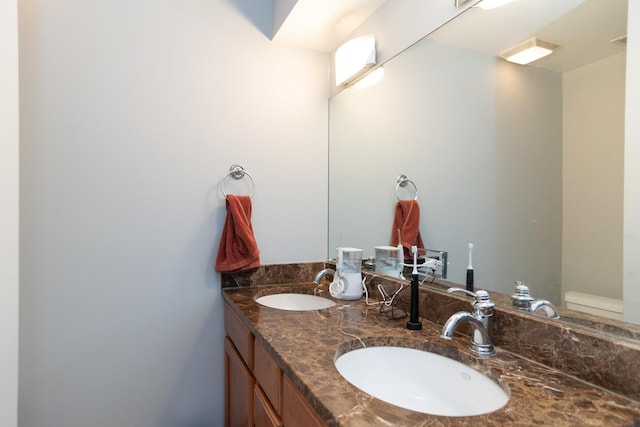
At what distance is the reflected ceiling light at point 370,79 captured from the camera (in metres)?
1.62

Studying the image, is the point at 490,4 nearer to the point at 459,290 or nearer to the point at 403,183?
the point at 403,183

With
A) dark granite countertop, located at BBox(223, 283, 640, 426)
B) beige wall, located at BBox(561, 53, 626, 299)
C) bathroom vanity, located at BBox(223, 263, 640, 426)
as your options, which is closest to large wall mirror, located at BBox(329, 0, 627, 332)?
beige wall, located at BBox(561, 53, 626, 299)

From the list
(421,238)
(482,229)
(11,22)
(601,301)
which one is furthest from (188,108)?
(601,301)

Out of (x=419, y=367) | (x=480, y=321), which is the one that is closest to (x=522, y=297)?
(x=480, y=321)

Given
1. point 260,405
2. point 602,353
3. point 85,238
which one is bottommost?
point 260,405

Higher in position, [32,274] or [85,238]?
[85,238]

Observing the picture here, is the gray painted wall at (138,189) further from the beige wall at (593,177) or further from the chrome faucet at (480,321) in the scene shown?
the beige wall at (593,177)

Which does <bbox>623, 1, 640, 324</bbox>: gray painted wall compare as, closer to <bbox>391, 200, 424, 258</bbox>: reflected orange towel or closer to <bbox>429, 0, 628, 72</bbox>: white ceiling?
<bbox>429, 0, 628, 72</bbox>: white ceiling

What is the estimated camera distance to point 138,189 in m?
1.52

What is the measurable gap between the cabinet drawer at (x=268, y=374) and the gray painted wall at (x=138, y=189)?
1.96 ft

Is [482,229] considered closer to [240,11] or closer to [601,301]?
[601,301]

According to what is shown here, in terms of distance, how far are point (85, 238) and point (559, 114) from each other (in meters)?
1.75

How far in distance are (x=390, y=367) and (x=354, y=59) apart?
1383mm

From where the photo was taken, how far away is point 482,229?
1.15 meters
